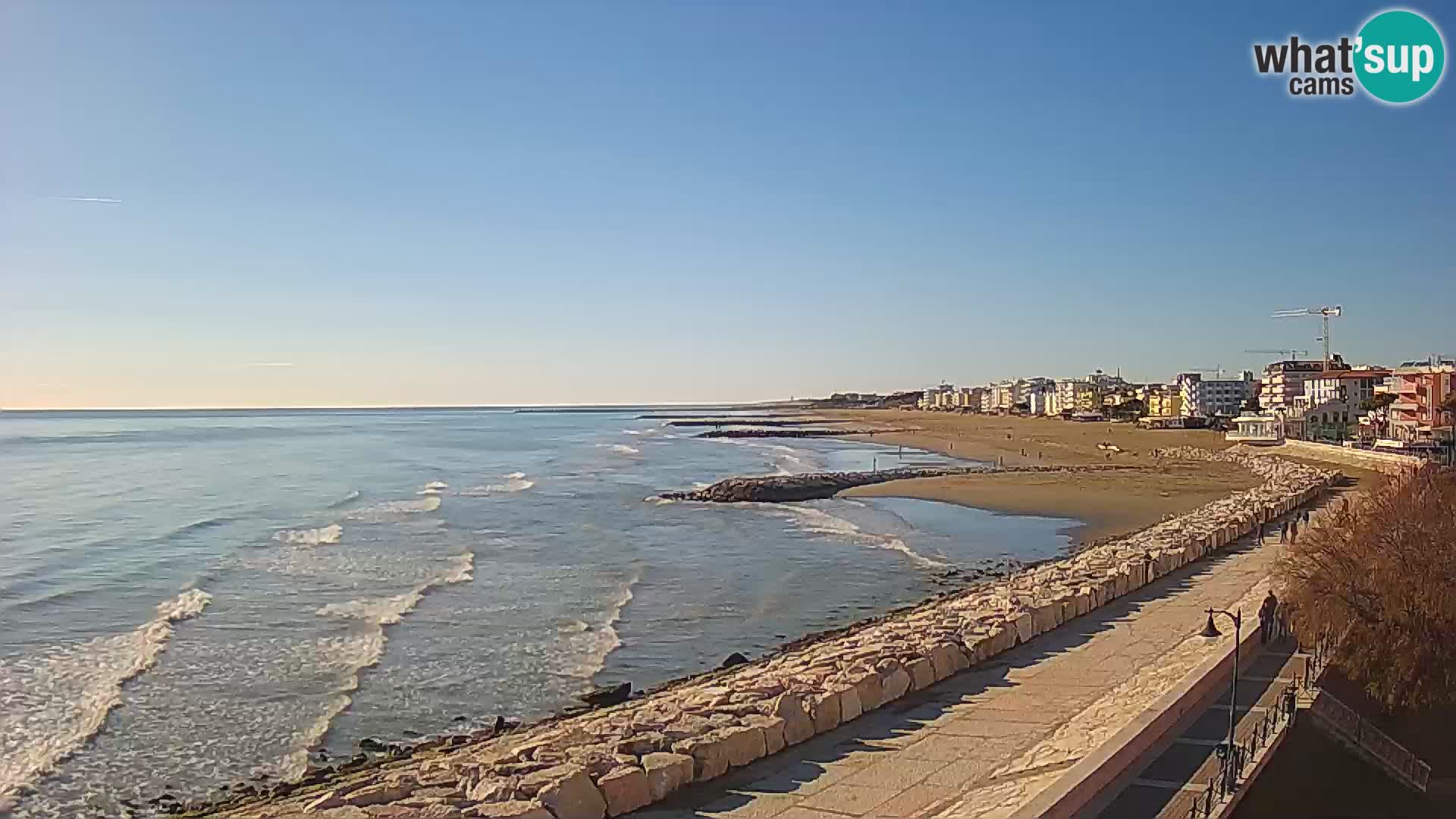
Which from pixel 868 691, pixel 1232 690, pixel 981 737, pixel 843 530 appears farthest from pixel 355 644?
pixel 843 530

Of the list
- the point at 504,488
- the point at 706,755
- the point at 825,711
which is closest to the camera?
the point at 706,755

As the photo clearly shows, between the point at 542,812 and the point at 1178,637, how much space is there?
35.6 feet

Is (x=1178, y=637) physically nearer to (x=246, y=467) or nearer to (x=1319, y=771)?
(x=1319, y=771)

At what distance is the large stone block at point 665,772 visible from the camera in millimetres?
9930

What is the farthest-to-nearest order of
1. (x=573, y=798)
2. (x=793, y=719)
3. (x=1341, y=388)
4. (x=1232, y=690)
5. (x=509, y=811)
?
1. (x=1341, y=388)
2. (x=1232, y=690)
3. (x=793, y=719)
4. (x=573, y=798)
5. (x=509, y=811)

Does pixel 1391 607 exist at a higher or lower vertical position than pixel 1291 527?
higher

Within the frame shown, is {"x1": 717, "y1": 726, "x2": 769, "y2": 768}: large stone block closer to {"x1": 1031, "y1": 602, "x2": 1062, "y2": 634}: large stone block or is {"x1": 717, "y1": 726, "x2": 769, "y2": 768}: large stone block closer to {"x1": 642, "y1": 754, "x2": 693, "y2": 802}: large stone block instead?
{"x1": 642, "y1": 754, "x2": 693, "y2": 802}: large stone block

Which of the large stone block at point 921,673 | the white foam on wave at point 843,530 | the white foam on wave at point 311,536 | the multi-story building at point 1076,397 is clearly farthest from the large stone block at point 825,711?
the multi-story building at point 1076,397

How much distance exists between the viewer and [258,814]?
10.7 metres

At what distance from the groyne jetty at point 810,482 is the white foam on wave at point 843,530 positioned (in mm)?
2463

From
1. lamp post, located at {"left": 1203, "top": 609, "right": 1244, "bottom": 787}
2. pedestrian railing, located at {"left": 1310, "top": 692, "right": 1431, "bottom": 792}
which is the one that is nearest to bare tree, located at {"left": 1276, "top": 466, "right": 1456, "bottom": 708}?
pedestrian railing, located at {"left": 1310, "top": 692, "right": 1431, "bottom": 792}

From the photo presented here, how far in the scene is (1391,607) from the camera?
14.0 metres

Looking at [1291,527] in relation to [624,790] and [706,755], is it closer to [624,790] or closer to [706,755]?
[706,755]

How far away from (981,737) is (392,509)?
1321 inches
